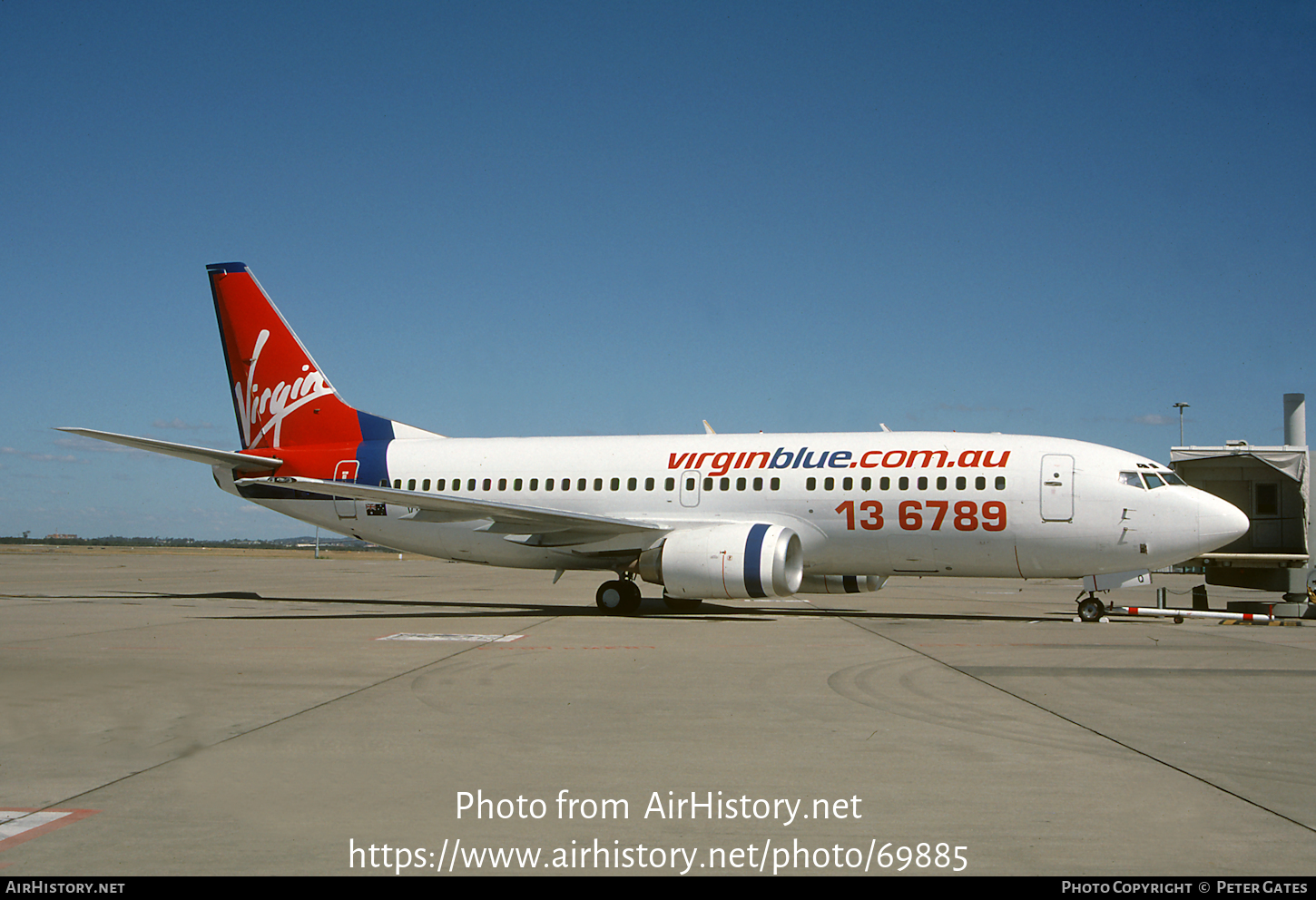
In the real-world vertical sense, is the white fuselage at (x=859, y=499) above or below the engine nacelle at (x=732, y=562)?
above

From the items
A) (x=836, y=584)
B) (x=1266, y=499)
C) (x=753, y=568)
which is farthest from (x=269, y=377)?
(x=1266, y=499)

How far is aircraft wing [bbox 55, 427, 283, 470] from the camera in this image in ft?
58.2

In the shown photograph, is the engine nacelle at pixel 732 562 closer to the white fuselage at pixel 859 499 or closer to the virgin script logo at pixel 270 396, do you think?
the white fuselage at pixel 859 499

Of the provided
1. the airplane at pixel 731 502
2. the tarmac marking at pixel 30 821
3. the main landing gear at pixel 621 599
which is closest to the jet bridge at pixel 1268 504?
the airplane at pixel 731 502

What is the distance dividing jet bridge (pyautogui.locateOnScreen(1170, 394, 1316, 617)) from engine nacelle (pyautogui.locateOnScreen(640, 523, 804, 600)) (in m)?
8.94

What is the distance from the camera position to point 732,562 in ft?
54.7

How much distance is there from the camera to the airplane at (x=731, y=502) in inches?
666

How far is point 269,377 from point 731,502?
38.3ft

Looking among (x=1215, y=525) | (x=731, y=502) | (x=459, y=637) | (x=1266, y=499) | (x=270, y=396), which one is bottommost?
(x=459, y=637)

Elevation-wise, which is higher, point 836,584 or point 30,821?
point 836,584

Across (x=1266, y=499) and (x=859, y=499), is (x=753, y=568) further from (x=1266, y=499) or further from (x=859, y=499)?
(x=1266, y=499)

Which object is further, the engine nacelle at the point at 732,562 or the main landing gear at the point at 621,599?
the main landing gear at the point at 621,599

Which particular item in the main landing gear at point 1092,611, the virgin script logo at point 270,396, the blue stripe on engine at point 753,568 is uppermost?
the virgin script logo at point 270,396

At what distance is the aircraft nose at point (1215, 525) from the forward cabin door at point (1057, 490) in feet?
6.81
